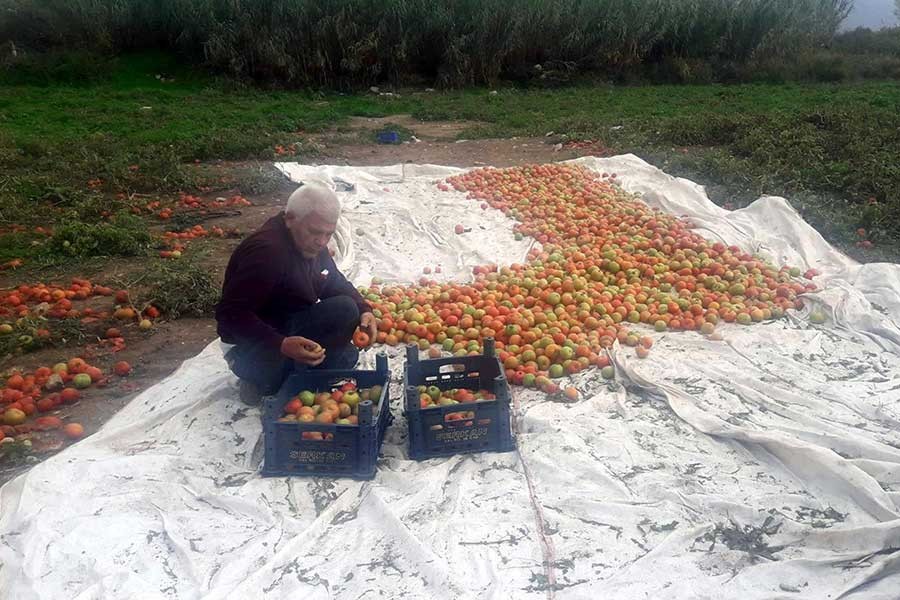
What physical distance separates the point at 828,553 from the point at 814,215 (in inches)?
218

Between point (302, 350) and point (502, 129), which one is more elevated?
point (302, 350)

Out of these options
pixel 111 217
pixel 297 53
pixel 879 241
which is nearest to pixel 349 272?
pixel 111 217

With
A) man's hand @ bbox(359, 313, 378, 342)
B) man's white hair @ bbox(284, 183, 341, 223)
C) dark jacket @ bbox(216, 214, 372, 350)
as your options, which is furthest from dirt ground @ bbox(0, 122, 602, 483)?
man's white hair @ bbox(284, 183, 341, 223)

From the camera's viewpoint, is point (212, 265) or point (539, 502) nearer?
point (539, 502)

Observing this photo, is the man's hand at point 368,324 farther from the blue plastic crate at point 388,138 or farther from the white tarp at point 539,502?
the blue plastic crate at point 388,138

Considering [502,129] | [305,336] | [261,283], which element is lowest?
[502,129]

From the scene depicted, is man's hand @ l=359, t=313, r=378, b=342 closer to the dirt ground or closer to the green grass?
the dirt ground

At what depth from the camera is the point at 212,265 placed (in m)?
7.07

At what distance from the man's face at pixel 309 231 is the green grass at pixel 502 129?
224 inches

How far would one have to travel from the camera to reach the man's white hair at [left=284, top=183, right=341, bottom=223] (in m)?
3.90

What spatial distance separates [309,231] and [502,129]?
34.2 ft

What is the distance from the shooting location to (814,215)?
25.4ft

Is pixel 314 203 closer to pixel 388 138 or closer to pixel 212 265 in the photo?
pixel 212 265

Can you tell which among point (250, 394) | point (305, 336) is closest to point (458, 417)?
point (305, 336)
